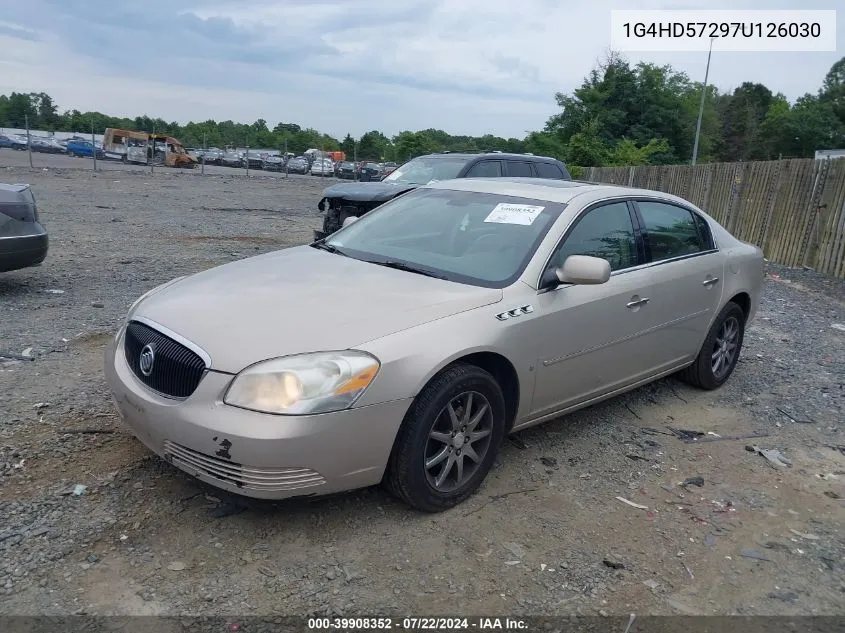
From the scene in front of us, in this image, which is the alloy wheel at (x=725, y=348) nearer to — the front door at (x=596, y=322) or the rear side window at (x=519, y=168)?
the front door at (x=596, y=322)

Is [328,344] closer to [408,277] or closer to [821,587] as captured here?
[408,277]

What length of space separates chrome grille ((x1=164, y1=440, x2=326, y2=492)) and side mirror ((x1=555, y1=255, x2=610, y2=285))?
1689mm

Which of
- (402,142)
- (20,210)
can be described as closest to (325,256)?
(20,210)

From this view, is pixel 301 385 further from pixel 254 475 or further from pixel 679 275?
pixel 679 275

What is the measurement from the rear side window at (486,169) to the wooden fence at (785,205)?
545cm

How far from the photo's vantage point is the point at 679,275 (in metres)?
4.82

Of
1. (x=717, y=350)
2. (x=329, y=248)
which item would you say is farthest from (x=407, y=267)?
(x=717, y=350)

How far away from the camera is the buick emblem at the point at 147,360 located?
3.22 metres

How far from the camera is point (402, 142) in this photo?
5600 cm

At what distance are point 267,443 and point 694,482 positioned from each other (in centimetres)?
250

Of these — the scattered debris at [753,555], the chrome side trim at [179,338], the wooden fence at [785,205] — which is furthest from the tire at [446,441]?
the wooden fence at [785,205]

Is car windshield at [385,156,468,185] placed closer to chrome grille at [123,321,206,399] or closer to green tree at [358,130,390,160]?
chrome grille at [123,321,206,399]

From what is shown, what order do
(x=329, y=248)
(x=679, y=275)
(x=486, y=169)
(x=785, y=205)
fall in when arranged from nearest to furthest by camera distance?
(x=329, y=248), (x=679, y=275), (x=486, y=169), (x=785, y=205)

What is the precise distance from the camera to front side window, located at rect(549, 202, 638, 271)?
4.11m
